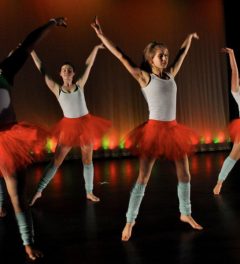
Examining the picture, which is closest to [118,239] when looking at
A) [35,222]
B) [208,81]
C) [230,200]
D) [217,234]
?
[217,234]

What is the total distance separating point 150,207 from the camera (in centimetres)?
330

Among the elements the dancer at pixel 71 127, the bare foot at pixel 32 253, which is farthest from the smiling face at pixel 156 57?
the bare foot at pixel 32 253

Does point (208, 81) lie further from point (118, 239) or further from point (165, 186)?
point (118, 239)

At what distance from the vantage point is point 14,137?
2.14 meters

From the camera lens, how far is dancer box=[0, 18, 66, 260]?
6.84ft

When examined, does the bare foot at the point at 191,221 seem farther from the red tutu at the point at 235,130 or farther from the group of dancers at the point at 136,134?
the red tutu at the point at 235,130

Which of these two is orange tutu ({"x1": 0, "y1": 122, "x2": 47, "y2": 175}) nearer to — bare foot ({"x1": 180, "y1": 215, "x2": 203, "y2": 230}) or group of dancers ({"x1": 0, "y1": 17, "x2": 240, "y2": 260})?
group of dancers ({"x1": 0, "y1": 17, "x2": 240, "y2": 260})

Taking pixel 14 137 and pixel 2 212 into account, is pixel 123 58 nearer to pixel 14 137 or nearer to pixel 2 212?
pixel 14 137

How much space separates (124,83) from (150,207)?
4.69 metres

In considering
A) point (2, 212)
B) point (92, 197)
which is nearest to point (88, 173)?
point (92, 197)

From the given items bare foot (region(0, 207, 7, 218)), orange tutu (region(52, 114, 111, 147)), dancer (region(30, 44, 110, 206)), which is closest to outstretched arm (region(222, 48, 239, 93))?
dancer (region(30, 44, 110, 206))

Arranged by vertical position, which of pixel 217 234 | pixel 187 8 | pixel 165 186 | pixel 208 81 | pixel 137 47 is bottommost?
pixel 165 186

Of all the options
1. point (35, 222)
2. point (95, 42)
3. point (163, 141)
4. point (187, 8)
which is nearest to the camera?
point (163, 141)

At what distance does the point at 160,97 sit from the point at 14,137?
0.96 meters
